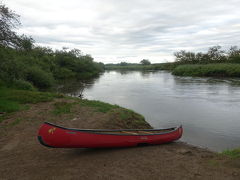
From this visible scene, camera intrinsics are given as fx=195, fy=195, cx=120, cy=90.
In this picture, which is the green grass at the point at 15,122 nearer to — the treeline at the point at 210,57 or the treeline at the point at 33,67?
the treeline at the point at 33,67

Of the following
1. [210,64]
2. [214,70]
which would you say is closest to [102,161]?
[214,70]

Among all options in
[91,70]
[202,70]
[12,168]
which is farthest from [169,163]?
[91,70]

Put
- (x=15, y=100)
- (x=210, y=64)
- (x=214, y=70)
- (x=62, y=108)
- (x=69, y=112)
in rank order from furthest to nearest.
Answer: (x=210, y=64), (x=214, y=70), (x=15, y=100), (x=62, y=108), (x=69, y=112)

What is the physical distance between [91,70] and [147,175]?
60168mm

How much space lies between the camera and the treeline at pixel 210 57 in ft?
178

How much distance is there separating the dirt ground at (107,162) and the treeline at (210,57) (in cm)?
5312

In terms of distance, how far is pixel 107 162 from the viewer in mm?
5016

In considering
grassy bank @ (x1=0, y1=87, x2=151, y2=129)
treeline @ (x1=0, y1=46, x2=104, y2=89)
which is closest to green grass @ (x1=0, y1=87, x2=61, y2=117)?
grassy bank @ (x1=0, y1=87, x2=151, y2=129)

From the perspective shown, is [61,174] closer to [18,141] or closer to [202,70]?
[18,141]

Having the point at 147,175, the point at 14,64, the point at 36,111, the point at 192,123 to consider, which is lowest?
the point at 192,123

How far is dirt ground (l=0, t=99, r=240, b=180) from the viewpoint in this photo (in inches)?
171

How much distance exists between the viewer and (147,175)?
4.37 meters

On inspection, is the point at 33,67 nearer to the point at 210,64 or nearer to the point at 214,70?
the point at 214,70

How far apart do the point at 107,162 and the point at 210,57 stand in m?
67.5
